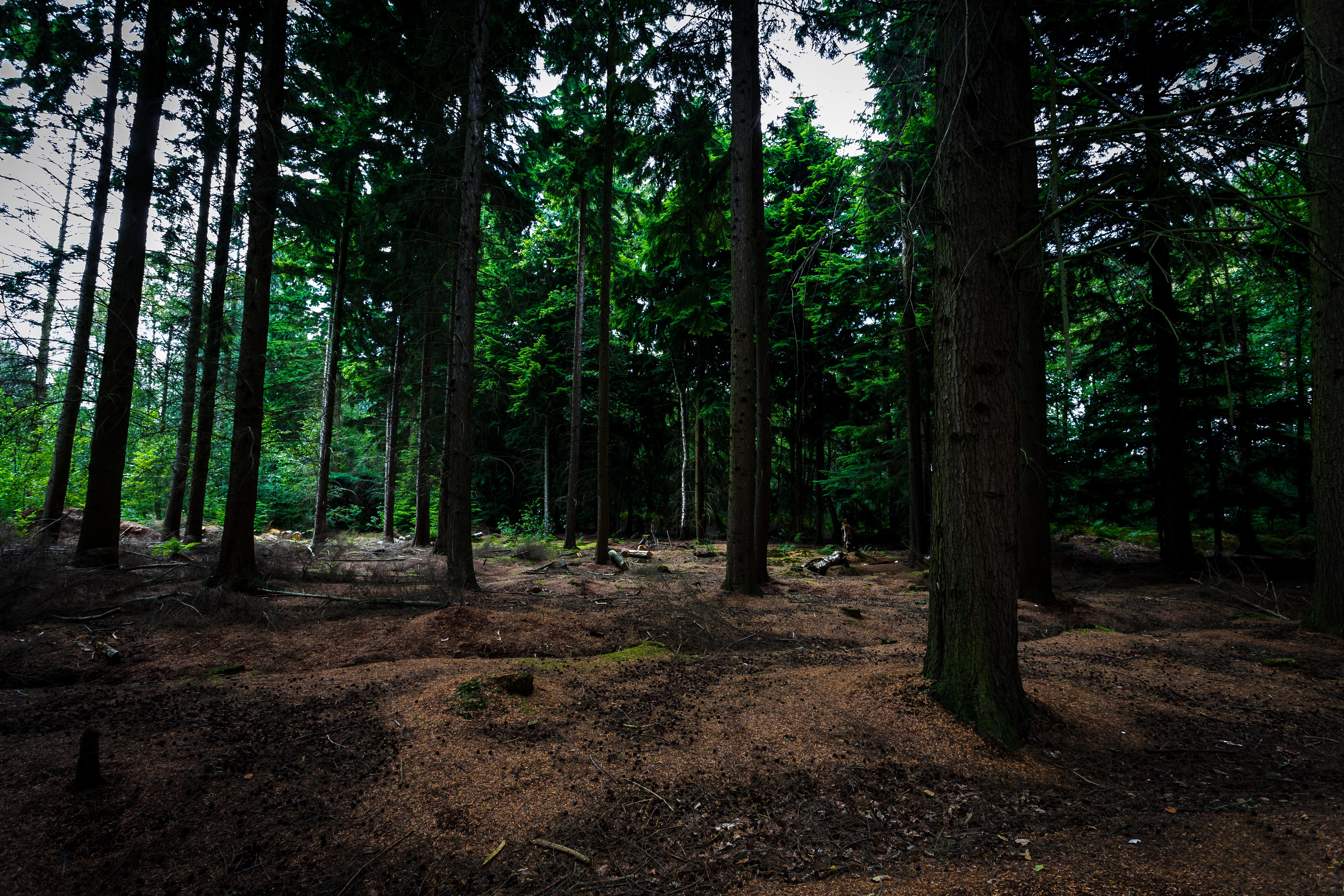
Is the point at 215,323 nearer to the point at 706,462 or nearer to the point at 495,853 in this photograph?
the point at 495,853

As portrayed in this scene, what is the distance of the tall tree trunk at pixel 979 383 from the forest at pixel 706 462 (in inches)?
1.3

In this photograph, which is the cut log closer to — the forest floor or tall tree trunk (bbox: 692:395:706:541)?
tall tree trunk (bbox: 692:395:706:541)

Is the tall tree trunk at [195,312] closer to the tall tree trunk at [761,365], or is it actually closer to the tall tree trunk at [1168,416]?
the tall tree trunk at [761,365]

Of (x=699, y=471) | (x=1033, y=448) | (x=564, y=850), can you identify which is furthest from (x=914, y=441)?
(x=564, y=850)

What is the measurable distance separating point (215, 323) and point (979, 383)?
12868 mm

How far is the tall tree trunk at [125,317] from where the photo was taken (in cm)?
809

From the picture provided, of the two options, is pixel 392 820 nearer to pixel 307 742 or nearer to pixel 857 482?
pixel 307 742

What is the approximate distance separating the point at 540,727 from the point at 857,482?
13.9 m

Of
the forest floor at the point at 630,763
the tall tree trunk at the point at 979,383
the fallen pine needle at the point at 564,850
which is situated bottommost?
the fallen pine needle at the point at 564,850

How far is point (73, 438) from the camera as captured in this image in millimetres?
9867

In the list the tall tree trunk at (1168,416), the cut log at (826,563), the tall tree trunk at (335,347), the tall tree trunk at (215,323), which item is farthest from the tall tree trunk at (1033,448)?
the tall tree trunk at (335,347)

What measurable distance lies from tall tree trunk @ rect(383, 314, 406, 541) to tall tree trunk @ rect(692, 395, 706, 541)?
9600 millimetres

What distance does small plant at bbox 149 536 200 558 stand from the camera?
892 centimetres

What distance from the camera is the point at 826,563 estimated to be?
12758mm
